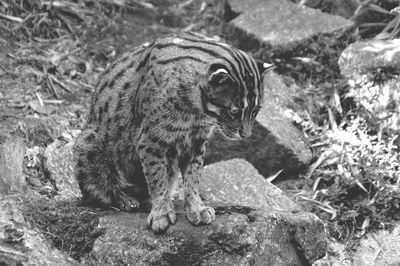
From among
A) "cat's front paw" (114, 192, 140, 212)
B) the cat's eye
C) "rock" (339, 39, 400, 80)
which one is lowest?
"rock" (339, 39, 400, 80)

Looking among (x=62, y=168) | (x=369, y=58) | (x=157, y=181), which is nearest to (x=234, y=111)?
(x=157, y=181)

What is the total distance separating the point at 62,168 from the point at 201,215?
95.5 inches

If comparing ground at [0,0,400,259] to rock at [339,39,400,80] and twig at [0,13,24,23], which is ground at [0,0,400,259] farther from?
rock at [339,39,400,80]

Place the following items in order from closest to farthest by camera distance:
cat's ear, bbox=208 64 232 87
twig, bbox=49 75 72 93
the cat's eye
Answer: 1. cat's ear, bbox=208 64 232 87
2. the cat's eye
3. twig, bbox=49 75 72 93

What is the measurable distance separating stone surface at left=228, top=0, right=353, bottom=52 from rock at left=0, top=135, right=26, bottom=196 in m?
4.52

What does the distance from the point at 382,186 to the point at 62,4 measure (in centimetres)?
557

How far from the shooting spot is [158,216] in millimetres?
5449

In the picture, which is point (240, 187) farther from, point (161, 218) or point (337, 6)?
point (337, 6)

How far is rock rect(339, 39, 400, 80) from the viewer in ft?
28.9

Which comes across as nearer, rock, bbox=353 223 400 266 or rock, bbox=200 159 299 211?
rock, bbox=353 223 400 266

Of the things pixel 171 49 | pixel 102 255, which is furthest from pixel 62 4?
pixel 102 255

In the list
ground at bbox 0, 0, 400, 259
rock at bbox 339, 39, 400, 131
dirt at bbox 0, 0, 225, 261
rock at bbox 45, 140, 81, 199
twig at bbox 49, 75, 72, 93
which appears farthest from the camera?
twig at bbox 49, 75, 72, 93

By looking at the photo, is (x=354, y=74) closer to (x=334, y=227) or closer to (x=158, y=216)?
(x=334, y=227)

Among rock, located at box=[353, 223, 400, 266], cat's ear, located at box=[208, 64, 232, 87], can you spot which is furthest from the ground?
cat's ear, located at box=[208, 64, 232, 87]
